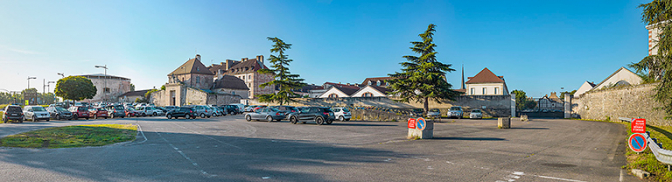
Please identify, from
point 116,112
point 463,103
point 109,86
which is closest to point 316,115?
point 463,103

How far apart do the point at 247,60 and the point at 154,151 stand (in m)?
109

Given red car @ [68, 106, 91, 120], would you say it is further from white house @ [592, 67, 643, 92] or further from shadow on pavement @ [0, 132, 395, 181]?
white house @ [592, 67, 643, 92]

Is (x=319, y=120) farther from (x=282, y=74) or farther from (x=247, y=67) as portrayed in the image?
(x=247, y=67)

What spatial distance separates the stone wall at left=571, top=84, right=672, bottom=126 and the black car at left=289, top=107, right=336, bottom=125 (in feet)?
62.5

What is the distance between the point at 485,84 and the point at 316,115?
6504 cm

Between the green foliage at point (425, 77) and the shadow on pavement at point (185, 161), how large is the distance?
3066 centimetres

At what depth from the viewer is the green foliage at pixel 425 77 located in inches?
1599

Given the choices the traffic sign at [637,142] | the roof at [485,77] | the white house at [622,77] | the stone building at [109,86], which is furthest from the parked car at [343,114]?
the stone building at [109,86]

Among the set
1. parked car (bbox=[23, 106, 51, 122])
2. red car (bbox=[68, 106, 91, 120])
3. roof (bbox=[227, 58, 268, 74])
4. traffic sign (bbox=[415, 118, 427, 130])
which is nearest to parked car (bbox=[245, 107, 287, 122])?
traffic sign (bbox=[415, 118, 427, 130])

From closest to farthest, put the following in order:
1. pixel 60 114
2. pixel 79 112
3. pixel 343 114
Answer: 1. pixel 343 114
2. pixel 60 114
3. pixel 79 112

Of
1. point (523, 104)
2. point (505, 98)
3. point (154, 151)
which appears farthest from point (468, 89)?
point (154, 151)

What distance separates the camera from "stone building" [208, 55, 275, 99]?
105 meters

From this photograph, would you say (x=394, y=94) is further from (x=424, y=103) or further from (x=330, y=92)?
(x=330, y=92)

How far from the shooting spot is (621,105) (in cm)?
2920
